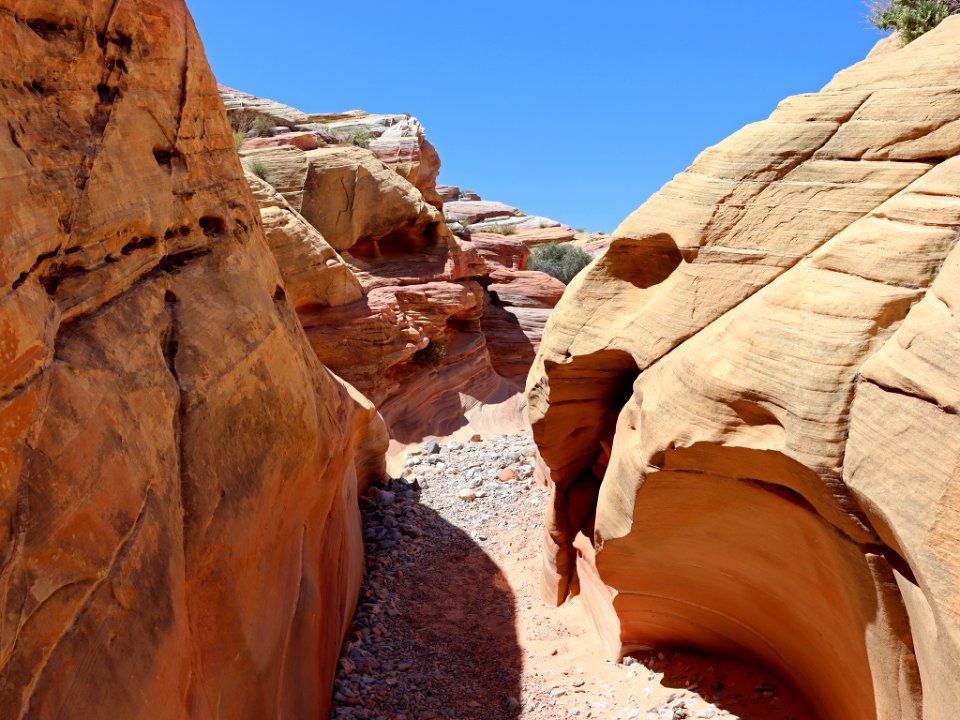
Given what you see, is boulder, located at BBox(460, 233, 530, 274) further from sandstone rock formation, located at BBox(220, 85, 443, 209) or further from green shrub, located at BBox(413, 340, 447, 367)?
green shrub, located at BBox(413, 340, 447, 367)

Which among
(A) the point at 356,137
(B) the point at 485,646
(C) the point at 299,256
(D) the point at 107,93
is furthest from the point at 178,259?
(A) the point at 356,137

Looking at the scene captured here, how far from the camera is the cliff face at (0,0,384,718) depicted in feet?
9.48

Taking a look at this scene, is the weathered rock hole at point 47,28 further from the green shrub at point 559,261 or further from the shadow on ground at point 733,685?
the green shrub at point 559,261

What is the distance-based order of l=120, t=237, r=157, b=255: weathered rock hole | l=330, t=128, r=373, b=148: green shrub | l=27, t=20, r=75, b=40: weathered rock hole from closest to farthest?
l=27, t=20, r=75, b=40: weathered rock hole < l=120, t=237, r=157, b=255: weathered rock hole < l=330, t=128, r=373, b=148: green shrub

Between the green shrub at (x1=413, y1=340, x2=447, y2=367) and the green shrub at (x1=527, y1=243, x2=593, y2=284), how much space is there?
888cm

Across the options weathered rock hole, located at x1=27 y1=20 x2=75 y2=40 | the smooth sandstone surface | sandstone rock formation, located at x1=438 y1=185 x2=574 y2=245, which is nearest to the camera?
weathered rock hole, located at x1=27 y1=20 x2=75 y2=40

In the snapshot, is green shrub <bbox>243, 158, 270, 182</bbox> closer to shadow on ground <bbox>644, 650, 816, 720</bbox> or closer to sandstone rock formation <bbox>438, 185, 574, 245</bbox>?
shadow on ground <bbox>644, 650, 816, 720</bbox>

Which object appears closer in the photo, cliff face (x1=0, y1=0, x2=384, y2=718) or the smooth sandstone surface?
cliff face (x1=0, y1=0, x2=384, y2=718)

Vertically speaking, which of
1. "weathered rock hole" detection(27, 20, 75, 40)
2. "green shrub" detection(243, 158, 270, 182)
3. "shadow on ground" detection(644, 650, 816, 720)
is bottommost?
"shadow on ground" detection(644, 650, 816, 720)

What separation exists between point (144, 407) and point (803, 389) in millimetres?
3269

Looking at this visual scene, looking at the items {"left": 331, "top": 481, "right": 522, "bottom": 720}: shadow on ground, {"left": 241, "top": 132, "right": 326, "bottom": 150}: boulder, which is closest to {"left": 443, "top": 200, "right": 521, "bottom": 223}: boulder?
{"left": 241, "top": 132, "right": 326, "bottom": 150}: boulder

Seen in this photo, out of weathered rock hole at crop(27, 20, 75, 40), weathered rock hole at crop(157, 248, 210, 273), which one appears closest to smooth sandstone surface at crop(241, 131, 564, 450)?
weathered rock hole at crop(157, 248, 210, 273)

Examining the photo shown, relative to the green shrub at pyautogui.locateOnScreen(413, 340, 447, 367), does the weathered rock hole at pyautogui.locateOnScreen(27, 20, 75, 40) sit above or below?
below

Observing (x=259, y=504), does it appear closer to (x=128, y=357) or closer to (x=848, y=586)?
(x=128, y=357)
